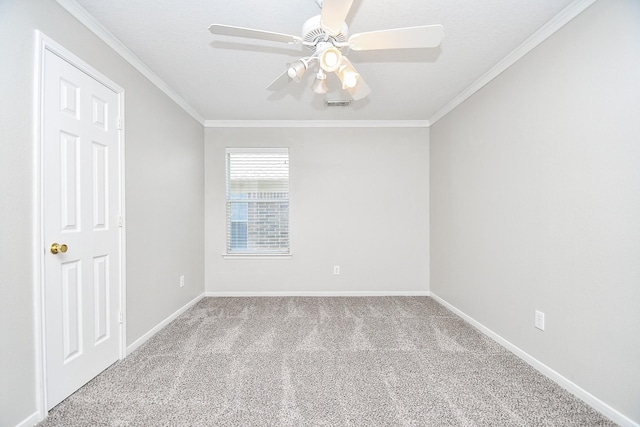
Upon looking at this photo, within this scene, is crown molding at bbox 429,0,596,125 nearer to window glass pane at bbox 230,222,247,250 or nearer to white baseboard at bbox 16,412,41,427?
window glass pane at bbox 230,222,247,250

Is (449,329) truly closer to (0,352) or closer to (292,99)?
(292,99)

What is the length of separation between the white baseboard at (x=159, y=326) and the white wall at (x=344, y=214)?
2.01ft

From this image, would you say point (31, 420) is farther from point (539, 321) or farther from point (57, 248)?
point (539, 321)

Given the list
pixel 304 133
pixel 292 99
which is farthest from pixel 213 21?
pixel 304 133

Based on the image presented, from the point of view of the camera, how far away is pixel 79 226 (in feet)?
5.94

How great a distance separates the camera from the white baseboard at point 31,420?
1.44 meters

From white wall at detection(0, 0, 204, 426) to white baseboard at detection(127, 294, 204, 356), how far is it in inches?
2.1

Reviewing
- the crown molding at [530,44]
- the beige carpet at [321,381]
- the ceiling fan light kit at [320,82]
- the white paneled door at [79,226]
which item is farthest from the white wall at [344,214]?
the ceiling fan light kit at [320,82]

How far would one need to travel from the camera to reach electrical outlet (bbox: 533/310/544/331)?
6.59 ft

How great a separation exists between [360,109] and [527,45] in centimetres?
174

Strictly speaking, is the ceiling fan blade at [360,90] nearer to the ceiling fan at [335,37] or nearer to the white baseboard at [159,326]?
the ceiling fan at [335,37]

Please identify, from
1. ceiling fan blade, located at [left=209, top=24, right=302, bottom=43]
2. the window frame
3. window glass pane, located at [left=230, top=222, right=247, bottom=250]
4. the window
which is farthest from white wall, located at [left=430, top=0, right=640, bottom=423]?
window glass pane, located at [left=230, top=222, right=247, bottom=250]

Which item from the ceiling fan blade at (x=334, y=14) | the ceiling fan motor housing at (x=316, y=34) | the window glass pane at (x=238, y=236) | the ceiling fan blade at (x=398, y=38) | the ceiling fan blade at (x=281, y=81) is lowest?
the window glass pane at (x=238, y=236)

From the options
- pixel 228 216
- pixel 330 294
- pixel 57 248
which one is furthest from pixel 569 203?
pixel 228 216
